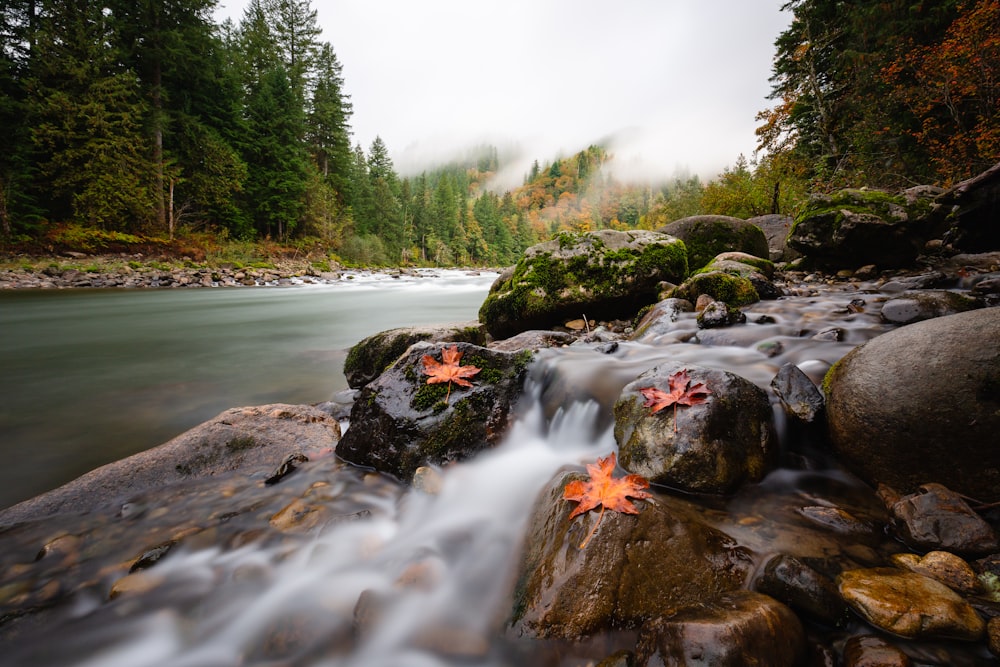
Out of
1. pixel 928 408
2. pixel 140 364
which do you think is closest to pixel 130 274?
pixel 140 364

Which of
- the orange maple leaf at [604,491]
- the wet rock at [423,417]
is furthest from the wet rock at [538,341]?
the orange maple leaf at [604,491]

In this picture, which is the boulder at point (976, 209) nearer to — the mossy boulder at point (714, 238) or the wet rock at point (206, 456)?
the mossy boulder at point (714, 238)

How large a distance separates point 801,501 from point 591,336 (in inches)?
162

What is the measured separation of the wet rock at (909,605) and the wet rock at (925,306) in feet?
14.3

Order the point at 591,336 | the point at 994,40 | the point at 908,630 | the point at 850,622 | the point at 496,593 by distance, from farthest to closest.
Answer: the point at 994,40 → the point at 591,336 → the point at 496,593 → the point at 850,622 → the point at 908,630

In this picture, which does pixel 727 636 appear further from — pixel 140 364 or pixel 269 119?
pixel 269 119

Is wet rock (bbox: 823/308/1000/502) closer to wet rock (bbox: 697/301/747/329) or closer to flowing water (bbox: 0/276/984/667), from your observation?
flowing water (bbox: 0/276/984/667)

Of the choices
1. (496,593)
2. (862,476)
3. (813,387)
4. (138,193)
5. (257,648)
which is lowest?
(257,648)

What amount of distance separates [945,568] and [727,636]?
1.11 meters

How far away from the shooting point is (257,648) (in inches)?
72.6

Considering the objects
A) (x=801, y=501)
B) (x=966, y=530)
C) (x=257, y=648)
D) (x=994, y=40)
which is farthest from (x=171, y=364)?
(x=994, y=40)

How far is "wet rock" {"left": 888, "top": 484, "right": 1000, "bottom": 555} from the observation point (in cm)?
169

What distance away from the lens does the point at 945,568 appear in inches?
63.2

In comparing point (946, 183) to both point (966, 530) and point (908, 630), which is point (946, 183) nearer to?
point (966, 530)
